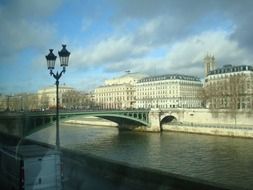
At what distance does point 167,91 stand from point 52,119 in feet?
181

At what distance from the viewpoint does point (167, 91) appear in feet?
276

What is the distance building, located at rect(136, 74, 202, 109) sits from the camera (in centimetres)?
8350

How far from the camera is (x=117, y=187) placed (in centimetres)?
821

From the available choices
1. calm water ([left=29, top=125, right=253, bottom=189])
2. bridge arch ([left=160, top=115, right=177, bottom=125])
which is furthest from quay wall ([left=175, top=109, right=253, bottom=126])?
calm water ([left=29, top=125, right=253, bottom=189])

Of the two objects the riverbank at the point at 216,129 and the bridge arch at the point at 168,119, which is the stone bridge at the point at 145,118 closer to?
the bridge arch at the point at 168,119

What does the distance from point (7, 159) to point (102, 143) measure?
2346 cm

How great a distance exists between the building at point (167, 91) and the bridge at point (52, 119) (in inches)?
1417

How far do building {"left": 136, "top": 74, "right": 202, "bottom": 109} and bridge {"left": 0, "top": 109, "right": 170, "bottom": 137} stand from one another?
36.0 metres

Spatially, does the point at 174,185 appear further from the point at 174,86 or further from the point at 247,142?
the point at 174,86

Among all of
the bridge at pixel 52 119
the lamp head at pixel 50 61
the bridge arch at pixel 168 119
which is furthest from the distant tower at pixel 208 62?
the lamp head at pixel 50 61

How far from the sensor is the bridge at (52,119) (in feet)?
82.9

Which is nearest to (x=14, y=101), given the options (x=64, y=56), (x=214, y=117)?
(x=64, y=56)

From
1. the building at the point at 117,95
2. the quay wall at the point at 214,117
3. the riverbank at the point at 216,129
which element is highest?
the building at the point at 117,95

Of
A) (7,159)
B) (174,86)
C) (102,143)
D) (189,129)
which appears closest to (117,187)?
(7,159)
